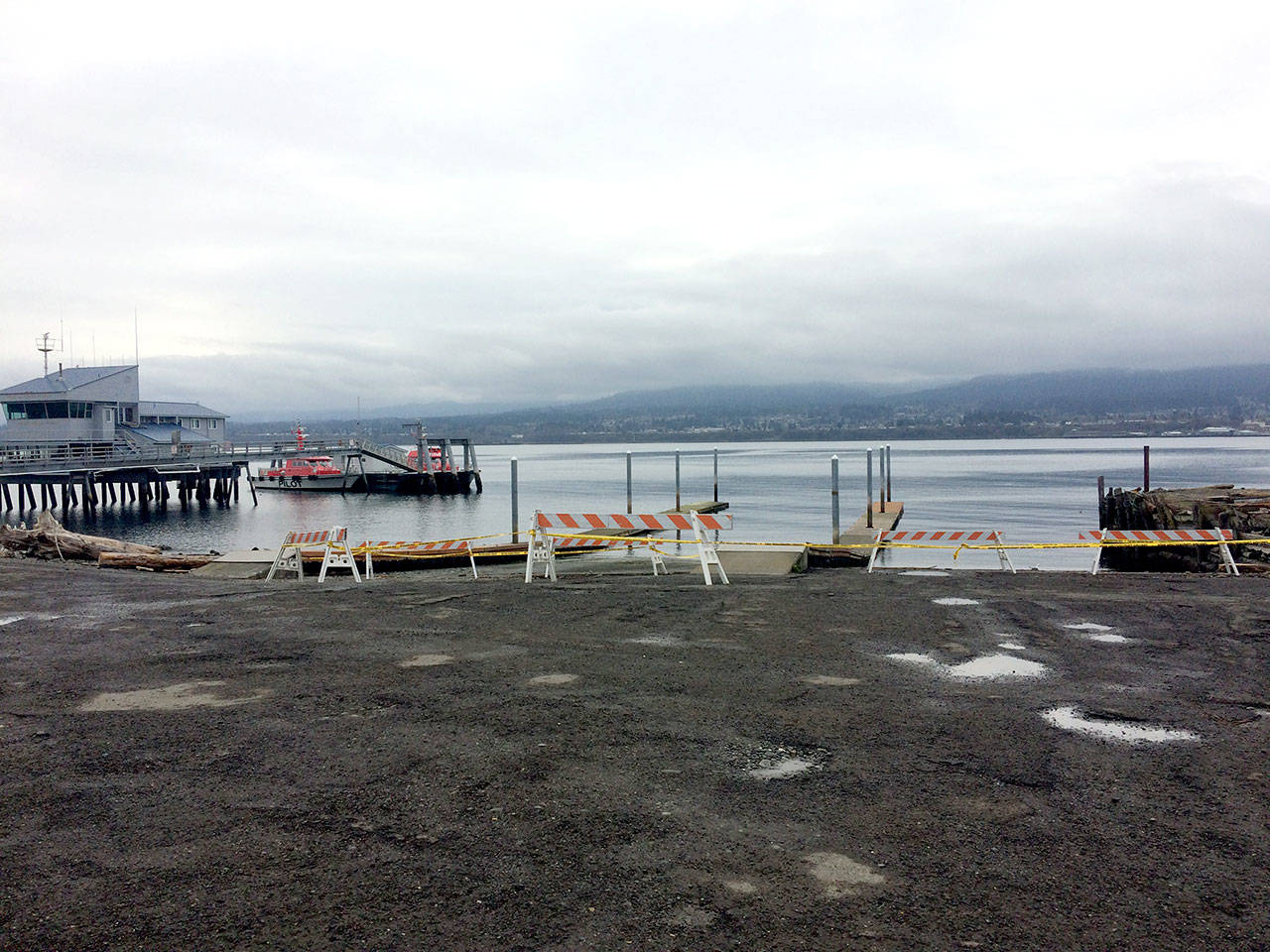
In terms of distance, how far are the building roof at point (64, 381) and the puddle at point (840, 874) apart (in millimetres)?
77792

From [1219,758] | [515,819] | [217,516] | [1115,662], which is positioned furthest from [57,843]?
[217,516]

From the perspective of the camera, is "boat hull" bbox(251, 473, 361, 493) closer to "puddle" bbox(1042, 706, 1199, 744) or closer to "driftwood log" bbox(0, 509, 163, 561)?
"driftwood log" bbox(0, 509, 163, 561)

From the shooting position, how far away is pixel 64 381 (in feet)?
241

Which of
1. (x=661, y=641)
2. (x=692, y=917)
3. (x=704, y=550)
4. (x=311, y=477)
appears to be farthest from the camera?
(x=311, y=477)

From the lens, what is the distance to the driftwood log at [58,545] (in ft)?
80.4

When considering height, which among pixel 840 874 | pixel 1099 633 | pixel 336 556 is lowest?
pixel 1099 633

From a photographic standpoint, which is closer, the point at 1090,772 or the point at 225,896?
the point at 225,896

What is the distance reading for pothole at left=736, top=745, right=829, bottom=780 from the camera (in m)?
5.78

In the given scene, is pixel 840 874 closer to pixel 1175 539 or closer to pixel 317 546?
pixel 1175 539

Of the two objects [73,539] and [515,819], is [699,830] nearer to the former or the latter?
[515,819]

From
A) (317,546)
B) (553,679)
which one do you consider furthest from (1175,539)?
(317,546)

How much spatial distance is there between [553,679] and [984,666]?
11.8 ft

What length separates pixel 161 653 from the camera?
939cm

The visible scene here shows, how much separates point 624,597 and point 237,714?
254 inches
